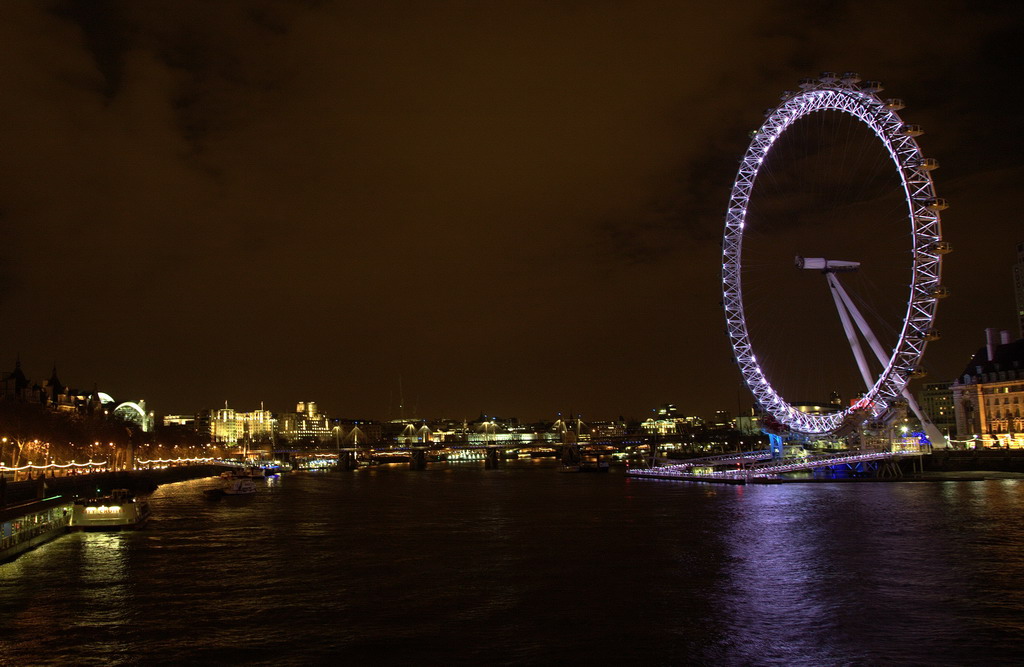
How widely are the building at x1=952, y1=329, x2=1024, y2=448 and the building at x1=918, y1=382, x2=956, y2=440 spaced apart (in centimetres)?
5997

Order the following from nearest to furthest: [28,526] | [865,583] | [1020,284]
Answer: [865,583] < [28,526] < [1020,284]

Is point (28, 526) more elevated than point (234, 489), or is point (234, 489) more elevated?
point (28, 526)

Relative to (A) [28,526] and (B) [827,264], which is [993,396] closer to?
(B) [827,264]

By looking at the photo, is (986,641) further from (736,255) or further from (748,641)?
(736,255)

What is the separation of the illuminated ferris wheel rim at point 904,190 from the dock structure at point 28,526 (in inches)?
1924

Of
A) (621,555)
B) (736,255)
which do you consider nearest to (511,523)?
(621,555)

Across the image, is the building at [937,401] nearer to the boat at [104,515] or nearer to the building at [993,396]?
the building at [993,396]

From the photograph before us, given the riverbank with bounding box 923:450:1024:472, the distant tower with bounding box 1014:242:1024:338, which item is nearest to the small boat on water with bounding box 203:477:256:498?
the riverbank with bounding box 923:450:1024:472

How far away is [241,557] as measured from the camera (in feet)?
105

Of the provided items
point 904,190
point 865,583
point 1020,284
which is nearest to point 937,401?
point 1020,284

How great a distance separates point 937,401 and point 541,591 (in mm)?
165152

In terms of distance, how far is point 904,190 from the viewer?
58.0 m

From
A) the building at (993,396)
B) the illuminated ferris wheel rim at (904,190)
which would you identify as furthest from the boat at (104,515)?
the building at (993,396)

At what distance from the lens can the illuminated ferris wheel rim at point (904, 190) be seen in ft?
189
